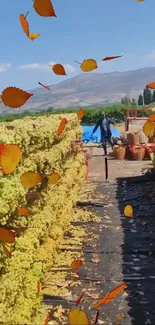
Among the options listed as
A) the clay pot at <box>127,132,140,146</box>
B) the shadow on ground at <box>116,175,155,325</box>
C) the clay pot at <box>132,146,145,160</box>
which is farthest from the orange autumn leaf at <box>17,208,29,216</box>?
the clay pot at <box>127,132,140,146</box>

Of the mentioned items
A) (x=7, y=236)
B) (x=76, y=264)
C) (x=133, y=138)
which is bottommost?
(x=76, y=264)

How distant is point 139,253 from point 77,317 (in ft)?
10.9

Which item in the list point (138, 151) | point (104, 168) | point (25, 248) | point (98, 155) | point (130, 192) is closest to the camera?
point (25, 248)

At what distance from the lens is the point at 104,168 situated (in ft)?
80.5

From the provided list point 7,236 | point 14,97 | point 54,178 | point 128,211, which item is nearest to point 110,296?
point 7,236

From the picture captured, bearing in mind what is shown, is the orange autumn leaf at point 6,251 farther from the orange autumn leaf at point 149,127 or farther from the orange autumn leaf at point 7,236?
the orange autumn leaf at point 149,127

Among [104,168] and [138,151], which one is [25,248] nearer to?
[104,168]

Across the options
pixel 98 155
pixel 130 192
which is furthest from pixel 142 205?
pixel 98 155

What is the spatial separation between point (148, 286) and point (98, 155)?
21.0m

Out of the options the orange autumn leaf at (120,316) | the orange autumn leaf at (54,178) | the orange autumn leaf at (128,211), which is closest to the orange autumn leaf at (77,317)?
the orange autumn leaf at (120,316)

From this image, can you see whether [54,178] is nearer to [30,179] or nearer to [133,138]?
[30,179]

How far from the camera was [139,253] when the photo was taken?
36.0 ft

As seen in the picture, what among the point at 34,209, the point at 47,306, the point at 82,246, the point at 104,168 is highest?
the point at 104,168

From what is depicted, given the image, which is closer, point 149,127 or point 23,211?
point 23,211
